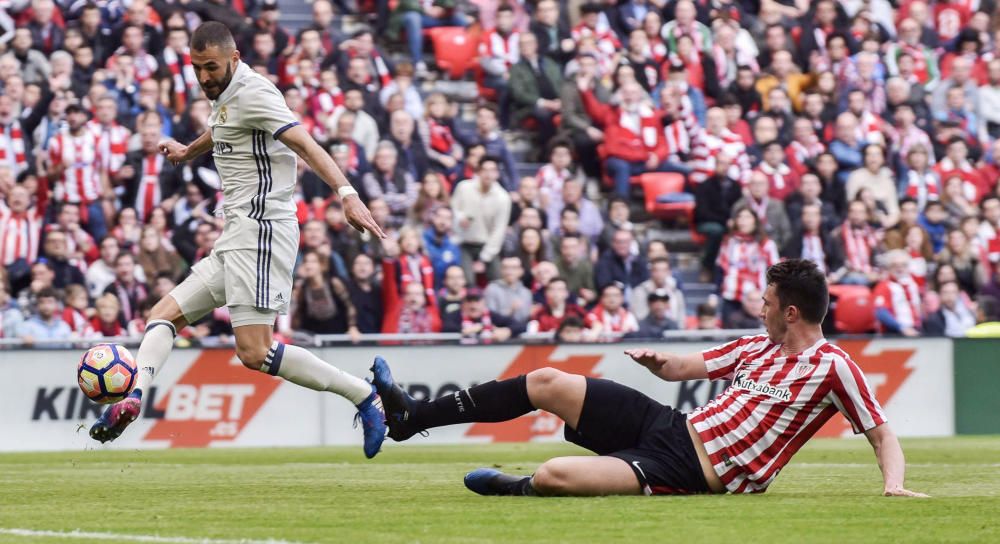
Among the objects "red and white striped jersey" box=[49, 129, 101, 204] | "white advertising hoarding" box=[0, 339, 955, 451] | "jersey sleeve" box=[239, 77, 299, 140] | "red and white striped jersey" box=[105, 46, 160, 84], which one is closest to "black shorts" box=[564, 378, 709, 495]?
"jersey sleeve" box=[239, 77, 299, 140]

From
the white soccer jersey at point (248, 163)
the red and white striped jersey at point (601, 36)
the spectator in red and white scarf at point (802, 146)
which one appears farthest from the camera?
the red and white striped jersey at point (601, 36)

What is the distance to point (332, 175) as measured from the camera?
340 inches

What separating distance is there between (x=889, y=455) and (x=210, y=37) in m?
4.12

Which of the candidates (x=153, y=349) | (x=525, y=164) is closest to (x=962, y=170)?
(x=525, y=164)

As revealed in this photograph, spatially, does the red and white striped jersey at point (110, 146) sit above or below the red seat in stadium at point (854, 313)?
above

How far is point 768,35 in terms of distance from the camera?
21516 mm

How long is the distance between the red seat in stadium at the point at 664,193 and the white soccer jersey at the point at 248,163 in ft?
34.8

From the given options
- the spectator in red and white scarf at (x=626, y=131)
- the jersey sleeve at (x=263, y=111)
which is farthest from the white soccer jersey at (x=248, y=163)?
the spectator in red and white scarf at (x=626, y=131)

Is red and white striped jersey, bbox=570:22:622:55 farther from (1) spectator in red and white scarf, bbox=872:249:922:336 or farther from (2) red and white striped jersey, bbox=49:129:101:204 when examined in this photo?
(2) red and white striped jersey, bbox=49:129:101:204

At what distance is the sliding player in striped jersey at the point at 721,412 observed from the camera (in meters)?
7.78

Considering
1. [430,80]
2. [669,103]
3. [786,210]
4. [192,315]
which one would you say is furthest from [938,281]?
[192,315]

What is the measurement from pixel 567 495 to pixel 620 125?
11.8 metres

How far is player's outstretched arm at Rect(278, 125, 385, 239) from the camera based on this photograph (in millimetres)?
8266

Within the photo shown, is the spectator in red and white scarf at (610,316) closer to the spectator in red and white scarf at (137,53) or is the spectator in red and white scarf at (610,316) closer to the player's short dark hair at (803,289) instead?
the spectator in red and white scarf at (137,53)
